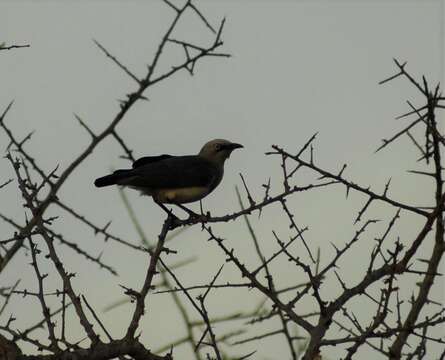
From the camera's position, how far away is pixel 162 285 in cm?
666

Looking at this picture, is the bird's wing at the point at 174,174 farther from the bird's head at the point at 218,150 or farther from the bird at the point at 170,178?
the bird's head at the point at 218,150

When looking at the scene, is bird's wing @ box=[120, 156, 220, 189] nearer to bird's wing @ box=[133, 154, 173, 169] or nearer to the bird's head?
bird's wing @ box=[133, 154, 173, 169]

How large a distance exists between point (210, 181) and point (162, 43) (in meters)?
5.97

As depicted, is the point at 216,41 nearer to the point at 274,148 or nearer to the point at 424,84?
the point at 274,148

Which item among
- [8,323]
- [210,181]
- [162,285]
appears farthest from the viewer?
[210,181]

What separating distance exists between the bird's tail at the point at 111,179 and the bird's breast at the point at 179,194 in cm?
63

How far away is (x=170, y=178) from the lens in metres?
10.4

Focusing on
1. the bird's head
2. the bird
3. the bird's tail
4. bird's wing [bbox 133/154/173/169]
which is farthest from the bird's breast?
the bird's head

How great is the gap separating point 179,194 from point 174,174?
26 cm

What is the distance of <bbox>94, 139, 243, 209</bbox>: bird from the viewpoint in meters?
9.93

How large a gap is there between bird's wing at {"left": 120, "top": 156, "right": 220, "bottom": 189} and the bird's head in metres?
0.48

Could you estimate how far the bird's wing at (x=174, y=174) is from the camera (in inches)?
394

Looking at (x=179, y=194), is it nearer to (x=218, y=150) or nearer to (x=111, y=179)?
(x=111, y=179)

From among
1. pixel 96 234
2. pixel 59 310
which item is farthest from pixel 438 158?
pixel 59 310
